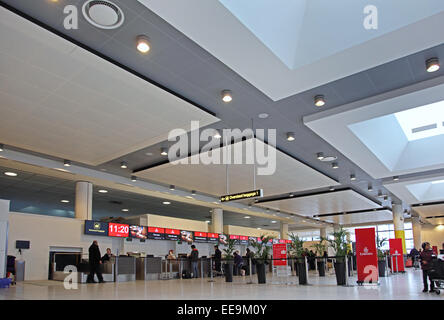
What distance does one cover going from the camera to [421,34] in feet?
20.3

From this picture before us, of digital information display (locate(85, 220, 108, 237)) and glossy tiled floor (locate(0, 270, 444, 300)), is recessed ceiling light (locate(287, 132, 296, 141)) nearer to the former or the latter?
glossy tiled floor (locate(0, 270, 444, 300))

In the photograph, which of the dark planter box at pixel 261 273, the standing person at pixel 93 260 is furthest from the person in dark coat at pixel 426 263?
the standing person at pixel 93 260

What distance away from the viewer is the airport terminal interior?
20.6 ft

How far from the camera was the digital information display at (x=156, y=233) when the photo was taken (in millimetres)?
19109

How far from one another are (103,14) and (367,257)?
9.53m

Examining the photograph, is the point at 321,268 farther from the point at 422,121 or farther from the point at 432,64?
the point at 432,64

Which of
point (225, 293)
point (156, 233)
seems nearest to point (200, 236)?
point (156, 233)

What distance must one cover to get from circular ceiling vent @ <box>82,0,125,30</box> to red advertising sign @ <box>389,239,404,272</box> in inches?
706

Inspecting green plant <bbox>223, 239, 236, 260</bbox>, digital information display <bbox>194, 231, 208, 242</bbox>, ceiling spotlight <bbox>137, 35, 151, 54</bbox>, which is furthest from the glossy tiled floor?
digital information display <bbox>194, 231, 208, 242</bbox>

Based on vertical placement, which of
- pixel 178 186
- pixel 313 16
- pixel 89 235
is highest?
pixel 313 16

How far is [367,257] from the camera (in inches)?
429
